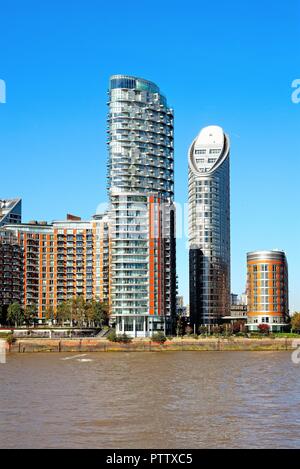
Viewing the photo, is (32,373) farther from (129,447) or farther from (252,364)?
(129,447)

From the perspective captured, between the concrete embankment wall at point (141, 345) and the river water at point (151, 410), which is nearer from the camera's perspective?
the river water at point (151, 410)

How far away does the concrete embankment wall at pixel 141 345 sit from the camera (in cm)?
18312

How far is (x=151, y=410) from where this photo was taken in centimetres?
6125

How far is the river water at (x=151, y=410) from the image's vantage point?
4762 cm

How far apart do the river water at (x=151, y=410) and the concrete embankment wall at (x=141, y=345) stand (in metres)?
81.0

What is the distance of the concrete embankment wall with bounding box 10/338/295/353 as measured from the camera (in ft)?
601

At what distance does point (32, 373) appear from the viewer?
104312 millimetres

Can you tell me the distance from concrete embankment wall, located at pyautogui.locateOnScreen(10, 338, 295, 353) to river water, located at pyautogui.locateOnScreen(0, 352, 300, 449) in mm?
81045

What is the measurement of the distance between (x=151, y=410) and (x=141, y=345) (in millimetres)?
125385

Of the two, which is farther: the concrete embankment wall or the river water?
the concrete embankment wall
